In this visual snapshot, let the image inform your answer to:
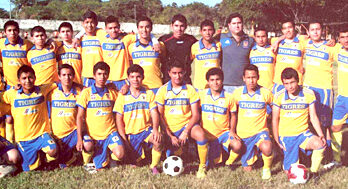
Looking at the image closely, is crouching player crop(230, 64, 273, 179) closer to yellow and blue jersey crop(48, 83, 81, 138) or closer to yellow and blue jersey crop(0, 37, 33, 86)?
yellow and blue jersey crop(48, 83, 81, 138)

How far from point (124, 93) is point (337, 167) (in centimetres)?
292

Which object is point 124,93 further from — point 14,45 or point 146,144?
point 14,45

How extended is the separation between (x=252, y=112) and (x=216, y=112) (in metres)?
0.46

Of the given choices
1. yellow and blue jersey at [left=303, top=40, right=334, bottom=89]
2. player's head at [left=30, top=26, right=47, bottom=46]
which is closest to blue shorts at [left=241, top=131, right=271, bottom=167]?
yellow and blue jersey at [left=303, top=40, right=334, bottom=89]

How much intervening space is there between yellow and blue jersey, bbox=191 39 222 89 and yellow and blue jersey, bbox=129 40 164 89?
24.1 inches

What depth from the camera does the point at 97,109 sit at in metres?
4.09

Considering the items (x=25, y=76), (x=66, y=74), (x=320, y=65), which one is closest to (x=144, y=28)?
(x=66, y=74)

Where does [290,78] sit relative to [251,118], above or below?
above

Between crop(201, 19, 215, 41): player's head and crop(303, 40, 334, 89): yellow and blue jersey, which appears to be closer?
crop(303, 40, 334, 89): yellow and blue jersey

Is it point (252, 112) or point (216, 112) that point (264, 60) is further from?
point (216, 112)

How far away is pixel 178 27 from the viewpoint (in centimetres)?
494

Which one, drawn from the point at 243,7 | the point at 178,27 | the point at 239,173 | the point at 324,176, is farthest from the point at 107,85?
the point at 243,7

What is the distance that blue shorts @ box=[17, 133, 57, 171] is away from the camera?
399 cm

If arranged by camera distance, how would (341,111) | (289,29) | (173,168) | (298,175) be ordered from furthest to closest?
(289,29) → (341,111) → (173,168) → (298,175)
